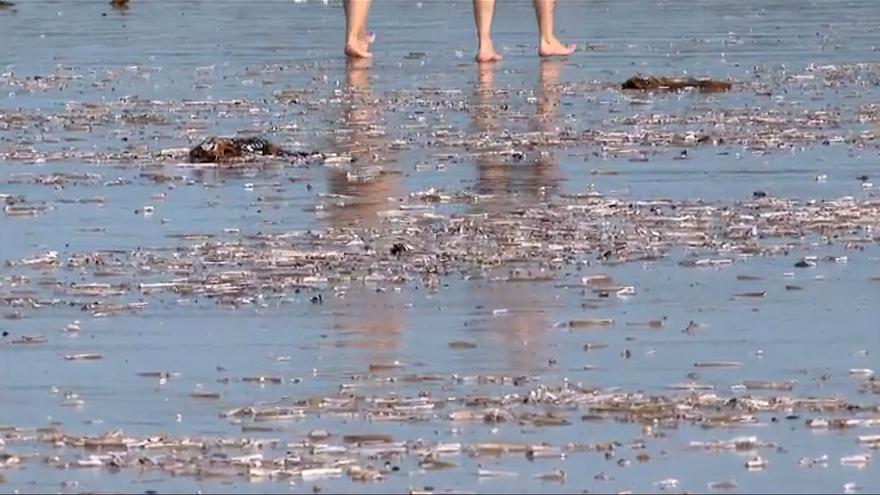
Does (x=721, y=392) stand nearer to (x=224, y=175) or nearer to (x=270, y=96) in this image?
(x=224, y=175)

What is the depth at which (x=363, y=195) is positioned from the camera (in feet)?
41.9

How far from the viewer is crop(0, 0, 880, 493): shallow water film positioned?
7.33 m

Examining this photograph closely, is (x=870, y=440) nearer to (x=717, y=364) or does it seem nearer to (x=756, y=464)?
(x=756, y=464)

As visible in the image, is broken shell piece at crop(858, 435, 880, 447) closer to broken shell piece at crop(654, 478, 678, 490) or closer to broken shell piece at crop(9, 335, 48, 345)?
broken shell piece at crop(654, 478, 678, 490)

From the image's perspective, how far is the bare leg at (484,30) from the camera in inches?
830

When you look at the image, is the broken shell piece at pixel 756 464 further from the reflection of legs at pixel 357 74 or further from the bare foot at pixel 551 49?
the bare foot at pixel 551 49

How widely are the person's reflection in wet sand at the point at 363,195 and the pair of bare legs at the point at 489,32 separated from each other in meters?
0.92

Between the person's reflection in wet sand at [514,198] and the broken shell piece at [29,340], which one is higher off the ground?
the person's reflection in wet sand at [514,198]

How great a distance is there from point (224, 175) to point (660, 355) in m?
5.45

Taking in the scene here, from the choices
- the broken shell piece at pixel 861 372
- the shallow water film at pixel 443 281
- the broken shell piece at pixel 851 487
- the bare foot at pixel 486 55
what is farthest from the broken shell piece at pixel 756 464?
the bare foot at pixel 486 55

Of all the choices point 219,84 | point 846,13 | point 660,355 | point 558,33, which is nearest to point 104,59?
point 219,84

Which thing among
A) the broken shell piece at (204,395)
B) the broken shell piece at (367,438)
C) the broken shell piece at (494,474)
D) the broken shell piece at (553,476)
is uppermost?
the broken shell piece at (367,438)

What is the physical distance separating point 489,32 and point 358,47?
3.46 ft

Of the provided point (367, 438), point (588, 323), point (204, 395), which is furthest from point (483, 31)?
point (367, 438)
